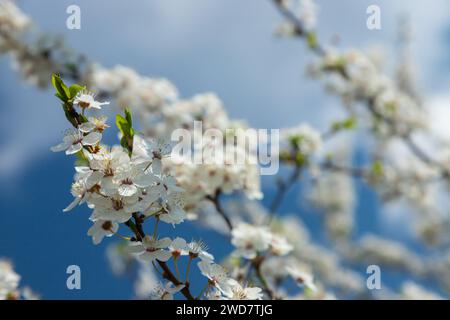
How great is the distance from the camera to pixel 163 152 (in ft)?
5.56

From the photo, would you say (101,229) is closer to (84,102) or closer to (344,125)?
(84,102)

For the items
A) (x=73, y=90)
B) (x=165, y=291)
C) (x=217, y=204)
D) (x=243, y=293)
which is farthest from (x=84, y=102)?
(x=217, y=204)

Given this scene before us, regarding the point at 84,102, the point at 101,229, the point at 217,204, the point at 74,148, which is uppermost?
the point at 217,204

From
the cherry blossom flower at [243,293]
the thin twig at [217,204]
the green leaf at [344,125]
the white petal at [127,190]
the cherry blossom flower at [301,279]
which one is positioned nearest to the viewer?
the white petal at [127,190]

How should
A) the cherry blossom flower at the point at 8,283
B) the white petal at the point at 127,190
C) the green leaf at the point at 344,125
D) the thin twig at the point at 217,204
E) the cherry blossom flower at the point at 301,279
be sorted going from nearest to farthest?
the white petal at the point at 127,190, the cherry blossom flower at the point at 8,283, the cherry blossom flower at the point at 301,279, the thin twig at the point at 217,204, the green leaf at the point at 344,125

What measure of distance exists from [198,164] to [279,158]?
135 cm

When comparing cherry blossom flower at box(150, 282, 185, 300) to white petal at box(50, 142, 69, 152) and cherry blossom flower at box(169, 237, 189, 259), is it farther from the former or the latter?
white petal at box(50, 142, 69, 152)

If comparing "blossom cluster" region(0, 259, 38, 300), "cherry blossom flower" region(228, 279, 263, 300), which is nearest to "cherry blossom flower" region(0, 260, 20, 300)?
"blossom cluster" region(0, 259, 38, 300)

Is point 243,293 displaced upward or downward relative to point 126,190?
downward

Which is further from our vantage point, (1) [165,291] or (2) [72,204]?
(1) [165,291]

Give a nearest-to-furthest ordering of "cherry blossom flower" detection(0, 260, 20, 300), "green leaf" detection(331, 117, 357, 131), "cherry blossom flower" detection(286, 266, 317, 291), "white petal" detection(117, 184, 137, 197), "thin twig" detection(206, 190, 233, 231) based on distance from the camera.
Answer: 1. "white petal" detection(117, 184, 137, 197)
2. "cherry blossom flower" detection(0, 260, 20, 300)
3. "cherry blossom flower" detection(286, 266, 317, 291)
4. "thin twig" detection(206, 190, 233, 231)
5. "green leaf" detection(331, 117, 357, 131)

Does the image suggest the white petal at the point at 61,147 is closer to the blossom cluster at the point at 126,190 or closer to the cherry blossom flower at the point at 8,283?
the blossom cluster at the point at 126,190

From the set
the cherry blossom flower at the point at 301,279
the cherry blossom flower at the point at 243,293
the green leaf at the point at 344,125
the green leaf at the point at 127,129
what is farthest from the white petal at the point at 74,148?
the green leaf at the point at 344,125
